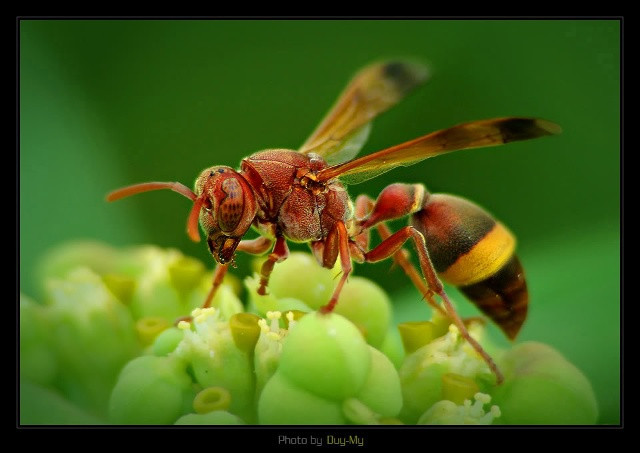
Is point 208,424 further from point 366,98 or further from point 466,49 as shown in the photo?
point 466,49

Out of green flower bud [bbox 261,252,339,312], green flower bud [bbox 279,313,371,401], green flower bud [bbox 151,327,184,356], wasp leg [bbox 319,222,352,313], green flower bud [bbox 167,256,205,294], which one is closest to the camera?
green flower bud [bbox 279,313,371,401]

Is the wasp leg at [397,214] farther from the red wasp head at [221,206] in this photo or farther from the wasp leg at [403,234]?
the red wasp head at [221,206]

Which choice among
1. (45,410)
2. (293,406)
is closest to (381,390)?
(293,406)

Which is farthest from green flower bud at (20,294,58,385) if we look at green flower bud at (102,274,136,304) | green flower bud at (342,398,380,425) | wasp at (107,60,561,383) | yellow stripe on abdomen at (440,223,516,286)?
yellow stripe on abdomen at (440,223,516,286)

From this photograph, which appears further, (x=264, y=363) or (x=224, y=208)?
(x=224, y=208)

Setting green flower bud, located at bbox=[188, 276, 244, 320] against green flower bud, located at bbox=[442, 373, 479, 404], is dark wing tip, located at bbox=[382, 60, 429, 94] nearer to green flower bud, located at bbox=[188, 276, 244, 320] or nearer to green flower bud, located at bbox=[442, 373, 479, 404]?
green flower bud, located at bbox=[188, 276, 244, 320]

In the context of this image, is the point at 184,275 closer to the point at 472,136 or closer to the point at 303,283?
the point at 303,283
